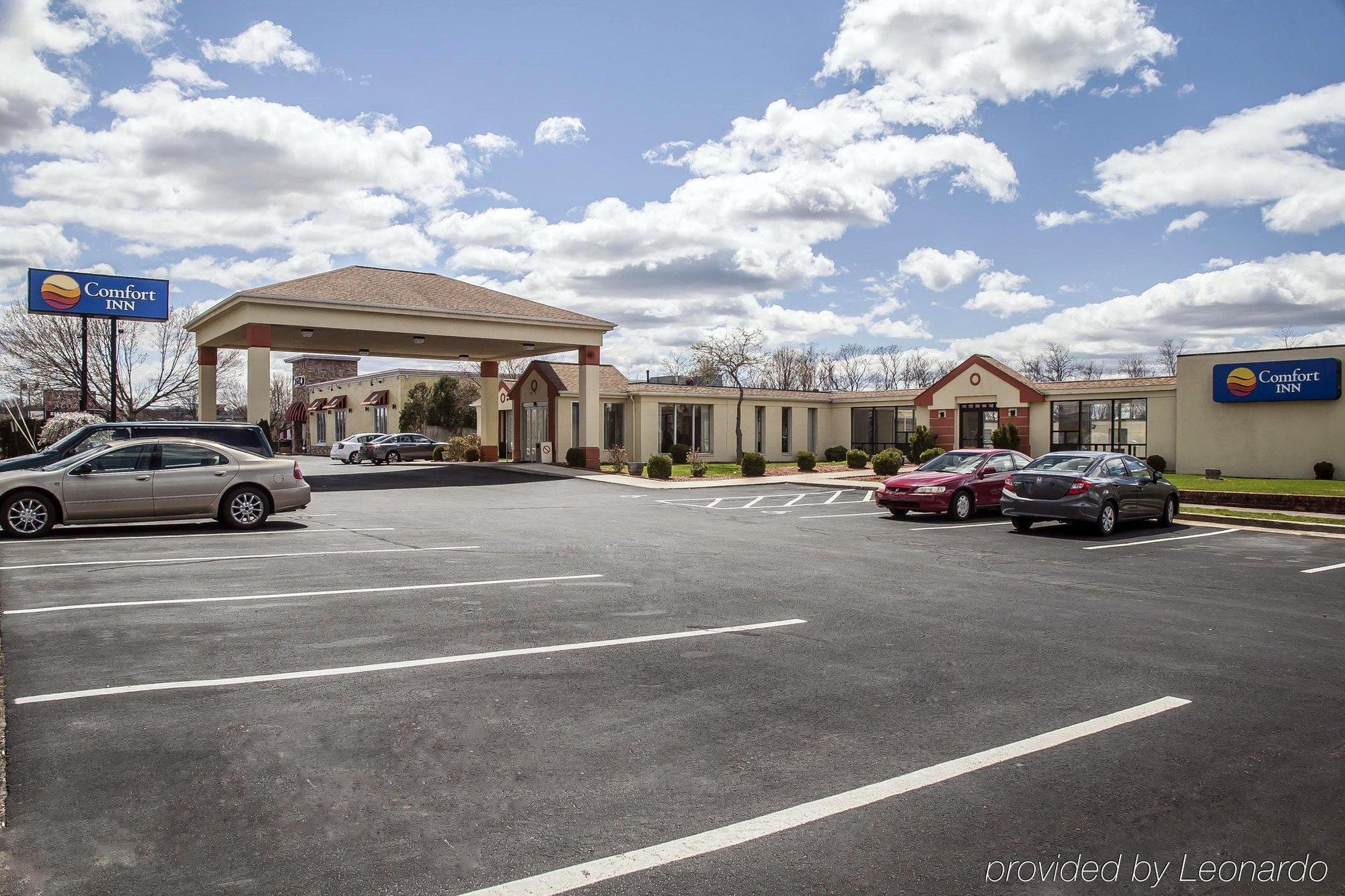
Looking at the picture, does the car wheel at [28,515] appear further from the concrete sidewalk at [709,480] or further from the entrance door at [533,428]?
the entrance door at [533,428]

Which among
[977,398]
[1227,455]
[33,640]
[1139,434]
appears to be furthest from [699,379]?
[33,640]

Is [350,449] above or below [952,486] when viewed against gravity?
above

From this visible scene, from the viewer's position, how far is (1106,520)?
1565 centimetres

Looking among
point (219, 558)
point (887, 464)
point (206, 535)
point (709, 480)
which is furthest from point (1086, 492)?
point (709, 480)

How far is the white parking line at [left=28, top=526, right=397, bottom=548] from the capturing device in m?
12.9

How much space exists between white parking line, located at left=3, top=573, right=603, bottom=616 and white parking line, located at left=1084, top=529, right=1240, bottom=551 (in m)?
8.45

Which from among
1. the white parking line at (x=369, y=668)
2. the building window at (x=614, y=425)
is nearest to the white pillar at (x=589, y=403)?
the building window at (x=614, y=425)

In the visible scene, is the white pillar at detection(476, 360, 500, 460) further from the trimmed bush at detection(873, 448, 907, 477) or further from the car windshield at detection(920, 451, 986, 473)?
the car windshield at detection(920, 451, 986, 473)

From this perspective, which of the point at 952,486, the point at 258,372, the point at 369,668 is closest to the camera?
the point at 369,668

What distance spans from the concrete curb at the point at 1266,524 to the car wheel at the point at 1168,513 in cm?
79

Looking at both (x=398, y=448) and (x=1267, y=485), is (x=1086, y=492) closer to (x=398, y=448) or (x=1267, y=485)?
(x=1267, y=485)

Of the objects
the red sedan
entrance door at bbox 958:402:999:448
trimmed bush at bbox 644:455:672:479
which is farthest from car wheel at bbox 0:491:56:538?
entrance door at bbox 958:402:999:448

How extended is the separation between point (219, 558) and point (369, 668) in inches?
248

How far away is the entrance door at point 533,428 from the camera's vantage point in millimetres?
38469
